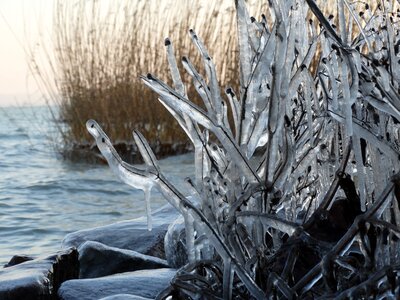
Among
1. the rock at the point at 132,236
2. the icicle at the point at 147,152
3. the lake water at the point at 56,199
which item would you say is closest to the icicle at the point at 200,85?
the icicle at the point at 147,152

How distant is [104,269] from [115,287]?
1.92ft

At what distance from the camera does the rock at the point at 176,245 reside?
2773 millimetres

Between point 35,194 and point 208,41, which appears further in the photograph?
point 208,41

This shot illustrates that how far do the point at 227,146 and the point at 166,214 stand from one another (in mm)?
2182

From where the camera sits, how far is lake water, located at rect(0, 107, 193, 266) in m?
5.68

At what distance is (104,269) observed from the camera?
2.98 metres

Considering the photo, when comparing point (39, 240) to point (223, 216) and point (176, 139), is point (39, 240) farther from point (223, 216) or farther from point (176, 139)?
point (176, 139)

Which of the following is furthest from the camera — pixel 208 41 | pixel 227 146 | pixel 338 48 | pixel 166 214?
pixel 208 41

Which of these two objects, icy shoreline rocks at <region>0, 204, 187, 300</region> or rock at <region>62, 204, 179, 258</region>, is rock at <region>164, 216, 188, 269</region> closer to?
icy shoreline rocks at <region>0, 204, 187, 300</region>

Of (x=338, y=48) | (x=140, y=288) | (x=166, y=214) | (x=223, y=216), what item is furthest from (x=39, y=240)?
(x=338, y=48)

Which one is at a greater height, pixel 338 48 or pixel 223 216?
pixel 338 48

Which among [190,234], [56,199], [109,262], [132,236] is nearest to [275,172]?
[190,234]

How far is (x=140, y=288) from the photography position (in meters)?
2.39

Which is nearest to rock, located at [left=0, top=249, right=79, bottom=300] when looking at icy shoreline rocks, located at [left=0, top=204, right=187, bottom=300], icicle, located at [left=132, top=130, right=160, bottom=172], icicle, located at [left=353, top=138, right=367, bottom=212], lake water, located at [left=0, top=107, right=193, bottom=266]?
icy shoreline rocks, located at [left=0, top=204, right=187, bottom=300]
